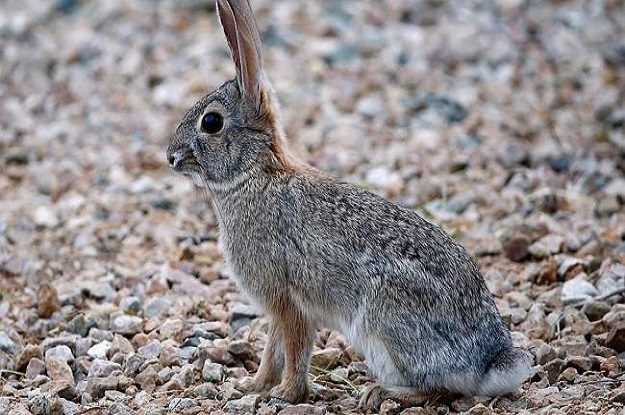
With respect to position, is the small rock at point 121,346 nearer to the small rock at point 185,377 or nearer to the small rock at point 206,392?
the small rock at point 185,377

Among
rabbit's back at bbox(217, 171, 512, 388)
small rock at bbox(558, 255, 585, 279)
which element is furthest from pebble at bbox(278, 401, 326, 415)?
small rock at bbox(558, 255, 585, 279)

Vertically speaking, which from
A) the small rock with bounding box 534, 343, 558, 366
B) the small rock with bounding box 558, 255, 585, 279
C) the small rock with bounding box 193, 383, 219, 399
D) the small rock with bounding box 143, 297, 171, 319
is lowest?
the small rock with bounding box 193, 383, 219, 399

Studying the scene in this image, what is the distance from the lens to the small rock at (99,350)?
6469 mm

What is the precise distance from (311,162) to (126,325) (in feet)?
9.62

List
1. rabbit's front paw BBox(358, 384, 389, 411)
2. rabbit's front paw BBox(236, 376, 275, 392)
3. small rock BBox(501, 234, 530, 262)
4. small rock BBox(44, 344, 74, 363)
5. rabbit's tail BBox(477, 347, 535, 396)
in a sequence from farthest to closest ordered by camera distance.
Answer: small rock BBox(501, 234, 530, 262) < small rock BBox(44, 344, 74, 363) < rabbit's front paw BBox(236, 376, 275, 392) < rabbit's front paw BBox(358, 384, 389, 411) < rabbit's tail BBox(477, 347, 535, 396)

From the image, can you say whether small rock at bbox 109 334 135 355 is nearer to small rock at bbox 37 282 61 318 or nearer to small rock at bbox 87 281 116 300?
small rock at bbox 37 282 61 318

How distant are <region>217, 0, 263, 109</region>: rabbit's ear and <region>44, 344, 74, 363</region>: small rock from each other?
1.65 m

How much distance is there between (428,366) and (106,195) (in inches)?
168

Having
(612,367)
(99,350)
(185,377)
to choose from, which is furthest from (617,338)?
(99,350)

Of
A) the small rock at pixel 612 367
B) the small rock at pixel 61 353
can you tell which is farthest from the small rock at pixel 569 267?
the small rock at pixel 61 353

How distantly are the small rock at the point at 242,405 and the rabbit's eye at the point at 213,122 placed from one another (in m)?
1.38

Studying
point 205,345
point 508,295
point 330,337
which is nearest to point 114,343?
point 205,345

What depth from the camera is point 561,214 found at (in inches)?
324

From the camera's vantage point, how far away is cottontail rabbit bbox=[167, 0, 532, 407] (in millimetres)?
5582
